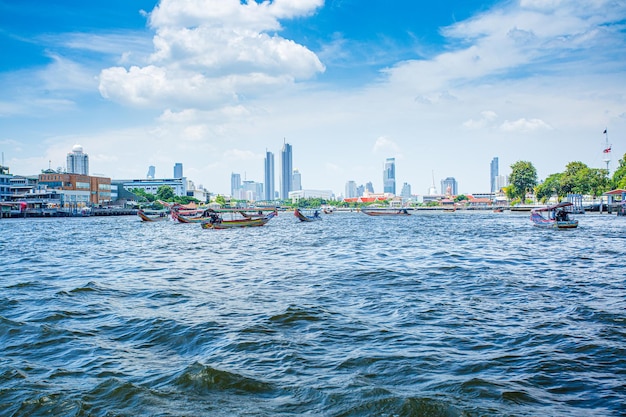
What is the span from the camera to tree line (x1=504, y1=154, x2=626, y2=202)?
102 meters

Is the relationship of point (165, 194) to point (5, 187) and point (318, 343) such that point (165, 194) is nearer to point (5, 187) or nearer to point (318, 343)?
point (5, 187)

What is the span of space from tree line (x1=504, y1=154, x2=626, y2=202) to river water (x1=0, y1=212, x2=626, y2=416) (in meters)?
94.0

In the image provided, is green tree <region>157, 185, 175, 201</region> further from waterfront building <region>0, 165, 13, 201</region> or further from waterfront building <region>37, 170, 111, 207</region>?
waterfront building <region>0, 165, 13, 201</region>

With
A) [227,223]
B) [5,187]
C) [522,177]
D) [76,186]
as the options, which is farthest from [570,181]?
[5,187]

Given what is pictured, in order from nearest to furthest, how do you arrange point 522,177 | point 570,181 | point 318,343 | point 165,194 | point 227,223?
point 318,343 → point 227,223 → point 570,181 → point 522,177 → point 165,194

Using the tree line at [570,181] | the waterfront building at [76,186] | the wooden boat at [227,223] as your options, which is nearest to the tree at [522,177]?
the tree line at [570,181]

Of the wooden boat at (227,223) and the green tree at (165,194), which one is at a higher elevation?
the green tree at (165,194)

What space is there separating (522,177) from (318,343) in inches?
5179

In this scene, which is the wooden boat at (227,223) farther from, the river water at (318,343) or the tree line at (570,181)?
the tree line at (570,181)

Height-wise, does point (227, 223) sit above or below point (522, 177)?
below

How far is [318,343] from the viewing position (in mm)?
8750

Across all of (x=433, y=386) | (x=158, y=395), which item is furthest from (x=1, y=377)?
(x=433, y=386)

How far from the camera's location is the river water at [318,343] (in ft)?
20.4

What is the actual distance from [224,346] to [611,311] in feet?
29.2
